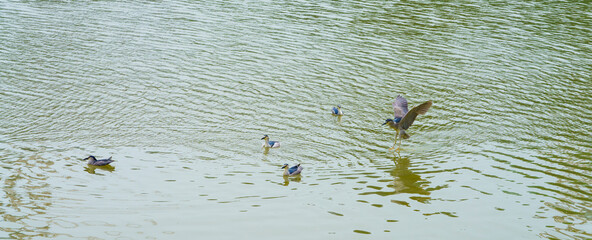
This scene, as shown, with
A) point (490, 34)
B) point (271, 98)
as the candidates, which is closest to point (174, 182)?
point (271, 98)

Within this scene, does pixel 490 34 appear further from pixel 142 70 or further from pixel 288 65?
pixel 142 70

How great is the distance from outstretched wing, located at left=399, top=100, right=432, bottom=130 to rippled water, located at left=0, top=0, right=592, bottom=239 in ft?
2.01

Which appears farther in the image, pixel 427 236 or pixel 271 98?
pixel 271 98

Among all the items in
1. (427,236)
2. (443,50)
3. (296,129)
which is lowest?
(427,236)

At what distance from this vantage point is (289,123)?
17953 millimetres

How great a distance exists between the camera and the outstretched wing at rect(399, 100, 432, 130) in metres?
16.1

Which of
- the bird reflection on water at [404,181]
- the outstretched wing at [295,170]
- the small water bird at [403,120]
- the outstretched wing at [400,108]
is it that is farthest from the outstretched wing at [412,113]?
the outstretched wing at [295,170]

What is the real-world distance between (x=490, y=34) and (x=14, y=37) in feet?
59.9

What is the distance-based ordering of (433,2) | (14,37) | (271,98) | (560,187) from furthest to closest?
(433,2) < (14,37) < (271,98) < (560,187)

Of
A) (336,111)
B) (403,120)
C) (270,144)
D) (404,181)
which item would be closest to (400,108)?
(403,120)

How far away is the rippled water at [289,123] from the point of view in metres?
12.8

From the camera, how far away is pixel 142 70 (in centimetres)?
2219

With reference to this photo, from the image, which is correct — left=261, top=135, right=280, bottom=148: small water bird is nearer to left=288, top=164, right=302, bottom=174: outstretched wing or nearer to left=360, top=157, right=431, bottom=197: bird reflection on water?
left=288, top=164, right=302, bottom=174: outstretched wing

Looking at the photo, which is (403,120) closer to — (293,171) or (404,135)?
(404,135)
